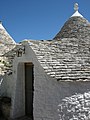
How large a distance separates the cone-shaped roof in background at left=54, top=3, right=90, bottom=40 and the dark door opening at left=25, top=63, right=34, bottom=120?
2.79 m

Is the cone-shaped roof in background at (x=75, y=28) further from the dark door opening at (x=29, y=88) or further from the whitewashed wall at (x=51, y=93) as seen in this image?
the whitewashed wall at (x=51, y=93)

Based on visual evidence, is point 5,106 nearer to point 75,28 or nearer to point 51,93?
point 51,93

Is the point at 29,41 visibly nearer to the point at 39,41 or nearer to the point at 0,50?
the point at 39,41

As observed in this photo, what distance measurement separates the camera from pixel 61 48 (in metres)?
9.38

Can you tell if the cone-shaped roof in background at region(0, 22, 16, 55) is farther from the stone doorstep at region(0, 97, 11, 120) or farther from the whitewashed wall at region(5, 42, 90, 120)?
the whitewashed wall at region(5, 42, 90, 120)

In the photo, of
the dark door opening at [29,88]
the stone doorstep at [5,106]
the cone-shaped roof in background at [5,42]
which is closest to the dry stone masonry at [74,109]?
the dark door opening at [29,88]

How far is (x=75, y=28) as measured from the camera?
1209cm

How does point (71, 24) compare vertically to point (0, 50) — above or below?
above

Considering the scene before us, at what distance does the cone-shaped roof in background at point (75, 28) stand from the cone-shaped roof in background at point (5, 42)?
4.25 m

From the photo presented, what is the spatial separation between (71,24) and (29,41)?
4144 millimetres

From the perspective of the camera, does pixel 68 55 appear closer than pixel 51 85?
No

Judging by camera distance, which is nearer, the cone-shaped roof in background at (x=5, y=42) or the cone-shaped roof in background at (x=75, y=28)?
the cone-shaped roof in background at (x=75, y=28)

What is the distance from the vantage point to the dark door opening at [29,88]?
10.2 m

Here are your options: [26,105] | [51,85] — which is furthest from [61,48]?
[26,105]
